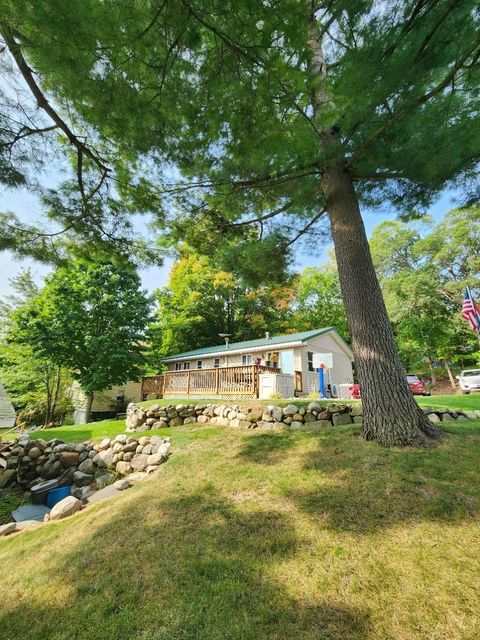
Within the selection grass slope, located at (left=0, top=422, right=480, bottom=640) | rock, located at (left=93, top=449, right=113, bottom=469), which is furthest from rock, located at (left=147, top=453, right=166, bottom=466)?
rock, located at (left=93, top=449, right=113, bottom=469)

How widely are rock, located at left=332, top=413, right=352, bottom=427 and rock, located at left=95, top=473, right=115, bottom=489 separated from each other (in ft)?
14.4

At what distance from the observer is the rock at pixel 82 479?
5.86 metres

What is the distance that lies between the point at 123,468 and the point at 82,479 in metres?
1.30

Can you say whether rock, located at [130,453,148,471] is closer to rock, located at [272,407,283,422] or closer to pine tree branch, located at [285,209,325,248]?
rock, located at [272,407,283,422]

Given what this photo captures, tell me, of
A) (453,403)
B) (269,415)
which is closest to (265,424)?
(269,415)

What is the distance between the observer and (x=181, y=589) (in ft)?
6.11

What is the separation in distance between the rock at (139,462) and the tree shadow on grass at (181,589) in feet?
7.54

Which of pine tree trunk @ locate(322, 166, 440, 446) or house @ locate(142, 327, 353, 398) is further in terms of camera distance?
house @ locate(142, 327, 353, 398)

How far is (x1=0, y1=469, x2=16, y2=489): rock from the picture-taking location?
6475 mm

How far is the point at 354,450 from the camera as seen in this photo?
3.66 meters

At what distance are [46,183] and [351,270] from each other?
498cm

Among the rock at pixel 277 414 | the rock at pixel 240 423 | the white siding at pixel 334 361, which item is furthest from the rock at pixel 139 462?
the white siding at pixel 334 361

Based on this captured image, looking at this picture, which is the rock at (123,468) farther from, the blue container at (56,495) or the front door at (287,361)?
the front door at (287,361)

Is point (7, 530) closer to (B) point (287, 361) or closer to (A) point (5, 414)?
(A) point (5, 414)
